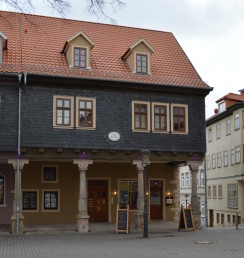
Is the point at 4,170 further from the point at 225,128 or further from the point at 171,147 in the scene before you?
the point at 225,128

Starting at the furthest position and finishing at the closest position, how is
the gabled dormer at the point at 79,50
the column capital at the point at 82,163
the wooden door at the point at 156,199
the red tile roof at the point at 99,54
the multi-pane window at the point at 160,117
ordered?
the wooden door at the point at 156,199
the multi-pane window at the point at 160,117
the gabled dormer at the point at 79,50
the red tile roof at the point at 99,54
the column capital at the point at 82,163

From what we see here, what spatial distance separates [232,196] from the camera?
43469 millimetres

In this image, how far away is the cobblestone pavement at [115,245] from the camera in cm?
1569

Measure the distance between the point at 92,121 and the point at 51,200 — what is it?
19.7ft

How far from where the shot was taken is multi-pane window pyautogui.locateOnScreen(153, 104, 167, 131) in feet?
85.9

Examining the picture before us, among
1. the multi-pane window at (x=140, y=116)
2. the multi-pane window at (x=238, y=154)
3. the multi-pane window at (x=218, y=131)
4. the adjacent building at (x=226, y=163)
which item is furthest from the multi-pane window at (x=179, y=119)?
the multi-pane window at (x=218, y=131)

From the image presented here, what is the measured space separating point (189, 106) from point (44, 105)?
7872mm

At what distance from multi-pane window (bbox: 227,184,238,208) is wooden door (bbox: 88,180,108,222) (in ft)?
55.9

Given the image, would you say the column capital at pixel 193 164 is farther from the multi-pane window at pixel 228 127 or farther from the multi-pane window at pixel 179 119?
the multi-pane window at pixel 228 127

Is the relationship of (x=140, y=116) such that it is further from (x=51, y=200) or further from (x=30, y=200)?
(x=30, y=200)

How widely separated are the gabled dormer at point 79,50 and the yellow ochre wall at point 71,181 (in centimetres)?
622

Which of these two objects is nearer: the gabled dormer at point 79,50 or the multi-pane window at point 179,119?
the gabled dormer at point 79,50

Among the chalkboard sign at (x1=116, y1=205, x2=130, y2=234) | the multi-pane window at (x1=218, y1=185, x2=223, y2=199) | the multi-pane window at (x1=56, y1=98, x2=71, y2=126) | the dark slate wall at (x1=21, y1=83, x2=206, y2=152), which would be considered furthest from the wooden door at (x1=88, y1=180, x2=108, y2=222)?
the multi-pane window at (x1=218, y1=185, x2=223, y2=199)

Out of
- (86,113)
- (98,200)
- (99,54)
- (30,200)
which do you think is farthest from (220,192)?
(86,113)
